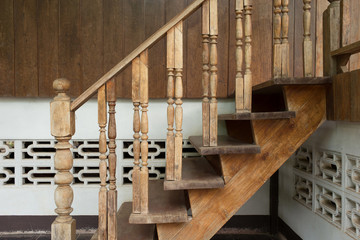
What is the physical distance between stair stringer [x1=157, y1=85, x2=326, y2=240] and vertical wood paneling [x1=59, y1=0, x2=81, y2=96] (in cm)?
155

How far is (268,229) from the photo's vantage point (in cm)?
247

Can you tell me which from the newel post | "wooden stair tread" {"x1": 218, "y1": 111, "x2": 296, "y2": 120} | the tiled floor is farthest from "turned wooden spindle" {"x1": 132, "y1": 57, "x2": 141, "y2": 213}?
the tiled floor

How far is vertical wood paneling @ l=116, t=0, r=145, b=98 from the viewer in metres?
2.36

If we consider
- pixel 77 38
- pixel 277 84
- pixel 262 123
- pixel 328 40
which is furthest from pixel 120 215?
pixel 328 40

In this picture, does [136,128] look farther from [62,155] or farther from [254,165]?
[254,165]

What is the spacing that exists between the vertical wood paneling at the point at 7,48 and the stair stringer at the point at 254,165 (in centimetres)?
191

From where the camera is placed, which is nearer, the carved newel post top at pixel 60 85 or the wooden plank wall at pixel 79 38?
the carved newel post top at pixel 60 85

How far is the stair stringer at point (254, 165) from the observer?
145 centimetres

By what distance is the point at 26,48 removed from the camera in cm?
235

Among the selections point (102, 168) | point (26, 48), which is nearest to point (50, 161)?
point (26, 48)

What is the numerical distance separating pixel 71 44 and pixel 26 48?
1.33ft

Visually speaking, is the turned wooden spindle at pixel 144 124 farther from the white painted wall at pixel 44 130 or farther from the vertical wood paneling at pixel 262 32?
the vertical wood paneling at pixel 262 32

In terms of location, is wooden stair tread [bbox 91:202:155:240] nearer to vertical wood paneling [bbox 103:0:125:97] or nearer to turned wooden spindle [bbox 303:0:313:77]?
vertical wood paneling [bbox 103:0:125:97]

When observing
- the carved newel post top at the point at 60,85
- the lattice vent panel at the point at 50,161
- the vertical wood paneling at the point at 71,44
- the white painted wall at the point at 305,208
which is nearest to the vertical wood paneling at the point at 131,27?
the vertical wood paneling at the point at 71,44
